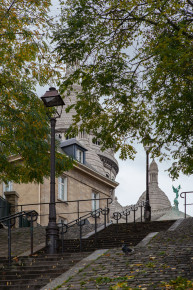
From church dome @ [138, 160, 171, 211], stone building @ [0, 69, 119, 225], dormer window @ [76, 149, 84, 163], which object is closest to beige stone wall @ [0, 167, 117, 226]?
stone building @ [0, 69, 119, 225]

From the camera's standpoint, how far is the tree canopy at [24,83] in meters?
21.6

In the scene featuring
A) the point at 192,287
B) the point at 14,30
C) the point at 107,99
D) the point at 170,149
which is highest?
the point at 14,30

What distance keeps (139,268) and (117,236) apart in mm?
7883

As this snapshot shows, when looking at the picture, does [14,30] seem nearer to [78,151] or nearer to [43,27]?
[43,27]

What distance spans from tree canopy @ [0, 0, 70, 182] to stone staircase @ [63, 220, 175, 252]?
3.50 m

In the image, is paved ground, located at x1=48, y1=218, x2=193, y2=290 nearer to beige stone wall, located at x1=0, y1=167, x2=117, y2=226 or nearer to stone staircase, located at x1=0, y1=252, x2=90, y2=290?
stone staircase, located at x1=0, y1=252, x2=90, y2=290

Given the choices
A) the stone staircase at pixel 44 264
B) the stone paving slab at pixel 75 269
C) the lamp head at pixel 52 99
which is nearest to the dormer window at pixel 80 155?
the stone staircase at pixel 44 264

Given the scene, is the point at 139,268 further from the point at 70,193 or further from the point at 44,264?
the point at 70,193

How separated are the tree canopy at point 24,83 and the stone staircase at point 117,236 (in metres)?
3.50

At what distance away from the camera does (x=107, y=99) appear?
1953 cm

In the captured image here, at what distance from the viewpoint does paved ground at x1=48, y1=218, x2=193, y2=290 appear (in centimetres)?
1271

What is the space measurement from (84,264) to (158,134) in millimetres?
5271

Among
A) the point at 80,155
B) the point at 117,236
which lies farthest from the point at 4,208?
the point at 80,155

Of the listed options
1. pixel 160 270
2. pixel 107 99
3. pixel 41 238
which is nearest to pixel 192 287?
pixel 160 270
